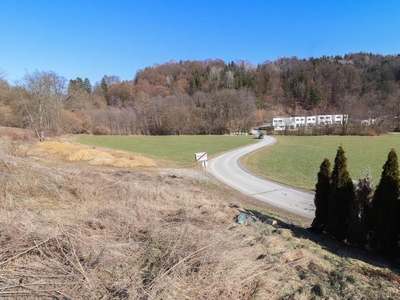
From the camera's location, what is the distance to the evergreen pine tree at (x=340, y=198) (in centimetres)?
753

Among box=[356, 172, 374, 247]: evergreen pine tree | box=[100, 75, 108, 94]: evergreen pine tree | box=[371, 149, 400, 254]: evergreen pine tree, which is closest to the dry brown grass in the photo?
box=[356, 172, 374, 247]: evergreen pine tree

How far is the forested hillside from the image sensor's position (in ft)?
160

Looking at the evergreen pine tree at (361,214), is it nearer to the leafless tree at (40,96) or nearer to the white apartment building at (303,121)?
the leafless tree at (40,96)

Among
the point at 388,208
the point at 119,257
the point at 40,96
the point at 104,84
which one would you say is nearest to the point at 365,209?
the point at 388,208

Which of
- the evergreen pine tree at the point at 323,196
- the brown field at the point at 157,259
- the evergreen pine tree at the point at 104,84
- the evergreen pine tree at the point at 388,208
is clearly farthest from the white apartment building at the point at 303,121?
the brown field at the point at 157,259

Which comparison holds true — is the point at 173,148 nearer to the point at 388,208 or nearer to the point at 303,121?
the point at 388,208

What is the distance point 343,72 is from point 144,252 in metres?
146

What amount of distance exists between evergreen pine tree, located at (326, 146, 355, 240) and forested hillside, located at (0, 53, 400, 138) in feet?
165

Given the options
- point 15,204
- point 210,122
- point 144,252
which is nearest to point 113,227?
point 144,252

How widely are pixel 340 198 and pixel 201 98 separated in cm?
8734

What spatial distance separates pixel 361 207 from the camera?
7.21 meters

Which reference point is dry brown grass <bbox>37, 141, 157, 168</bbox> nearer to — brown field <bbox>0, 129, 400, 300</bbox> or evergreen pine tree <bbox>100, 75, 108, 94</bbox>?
brown field <bbox>0, 129, 400, 300</bbox>

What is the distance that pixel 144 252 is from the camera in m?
4.15

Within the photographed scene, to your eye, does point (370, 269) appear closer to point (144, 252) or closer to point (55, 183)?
point (144, 252)
